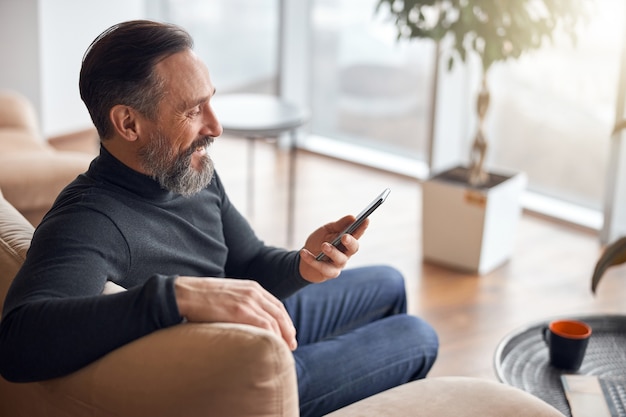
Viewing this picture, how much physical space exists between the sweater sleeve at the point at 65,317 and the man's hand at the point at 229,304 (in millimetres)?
20

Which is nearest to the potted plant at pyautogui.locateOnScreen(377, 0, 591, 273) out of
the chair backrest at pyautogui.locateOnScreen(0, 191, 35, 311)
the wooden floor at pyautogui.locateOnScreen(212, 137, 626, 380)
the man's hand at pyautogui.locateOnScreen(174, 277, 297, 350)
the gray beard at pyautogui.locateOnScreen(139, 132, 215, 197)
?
the wooden floor at pyautogui.locateOnScreen(212, 137, 626, 380)

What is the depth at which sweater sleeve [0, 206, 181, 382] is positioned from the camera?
1308 millimetres

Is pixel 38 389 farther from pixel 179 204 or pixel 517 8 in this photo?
pixel 517 8

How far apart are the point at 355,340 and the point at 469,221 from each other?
1.66 m

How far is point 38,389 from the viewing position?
1.42 metres

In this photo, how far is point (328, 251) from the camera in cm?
167

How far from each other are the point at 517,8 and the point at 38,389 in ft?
7.60

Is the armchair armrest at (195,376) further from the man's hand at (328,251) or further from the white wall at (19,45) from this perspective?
the white wall at (19,45)

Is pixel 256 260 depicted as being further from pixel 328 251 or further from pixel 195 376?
pixel 195 376

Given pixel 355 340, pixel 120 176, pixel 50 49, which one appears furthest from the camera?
pixel 50 49

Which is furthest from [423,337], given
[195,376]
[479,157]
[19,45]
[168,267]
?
[19,45]

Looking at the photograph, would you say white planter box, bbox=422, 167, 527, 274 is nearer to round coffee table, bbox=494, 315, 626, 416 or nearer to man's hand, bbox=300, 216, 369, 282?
round coffee table, bbox=494, 315, 626, 416

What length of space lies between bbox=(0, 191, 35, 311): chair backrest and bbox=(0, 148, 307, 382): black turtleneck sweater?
10cm

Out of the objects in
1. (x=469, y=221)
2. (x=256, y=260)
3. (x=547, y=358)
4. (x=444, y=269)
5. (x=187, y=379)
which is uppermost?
(x=187, y=379)
